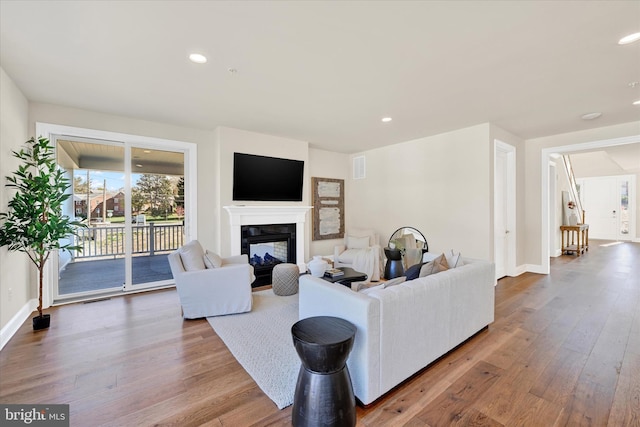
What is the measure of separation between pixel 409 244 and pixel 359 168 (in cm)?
220

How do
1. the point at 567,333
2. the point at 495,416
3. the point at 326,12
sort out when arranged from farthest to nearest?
the point at 567,333
the point at 326,12
the point at 495,416

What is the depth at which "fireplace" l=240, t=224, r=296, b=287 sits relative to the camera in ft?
15.8

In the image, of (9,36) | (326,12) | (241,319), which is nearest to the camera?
(326,12)

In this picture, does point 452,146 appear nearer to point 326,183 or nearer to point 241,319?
point 326,183

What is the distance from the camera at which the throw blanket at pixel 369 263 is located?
15.7 feet

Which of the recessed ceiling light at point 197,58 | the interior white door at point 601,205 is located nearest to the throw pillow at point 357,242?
the recessed ceiling light at point 197,58

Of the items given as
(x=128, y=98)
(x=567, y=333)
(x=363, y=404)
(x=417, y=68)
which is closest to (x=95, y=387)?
(x=363, y=404)

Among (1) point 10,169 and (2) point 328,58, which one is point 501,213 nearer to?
(2) point 328,58

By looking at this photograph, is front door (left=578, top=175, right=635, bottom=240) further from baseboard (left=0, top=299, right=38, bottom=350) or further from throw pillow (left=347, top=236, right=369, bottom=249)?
baseboard (left=0, top=299, right=38, bottom=350)

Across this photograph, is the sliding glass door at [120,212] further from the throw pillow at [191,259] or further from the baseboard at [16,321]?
the throw pillow at [191,259]

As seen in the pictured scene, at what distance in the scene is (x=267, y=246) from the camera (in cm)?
518

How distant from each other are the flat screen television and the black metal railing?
1.23 metres

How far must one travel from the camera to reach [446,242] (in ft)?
15.8

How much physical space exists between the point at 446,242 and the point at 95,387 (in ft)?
15.7
